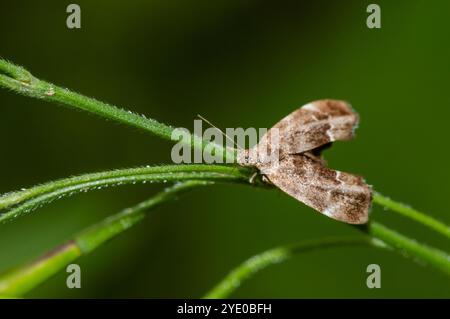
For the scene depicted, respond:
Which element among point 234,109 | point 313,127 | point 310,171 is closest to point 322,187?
point 310,171

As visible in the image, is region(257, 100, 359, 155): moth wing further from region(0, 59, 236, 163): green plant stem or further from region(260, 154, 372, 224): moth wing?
region(0, 59, 236, 163): green plant stem

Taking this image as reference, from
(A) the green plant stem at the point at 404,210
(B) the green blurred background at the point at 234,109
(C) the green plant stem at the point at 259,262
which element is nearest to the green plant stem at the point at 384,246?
(C) the green plant stem at the point at 259,262

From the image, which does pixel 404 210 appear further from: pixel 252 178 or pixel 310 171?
pixel 252 178

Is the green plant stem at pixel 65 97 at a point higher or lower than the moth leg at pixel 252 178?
higher

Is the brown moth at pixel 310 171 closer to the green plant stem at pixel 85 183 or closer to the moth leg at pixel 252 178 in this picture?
the moth leg at pixel 252 178

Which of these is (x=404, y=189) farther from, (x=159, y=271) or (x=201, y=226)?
(x=159, y=271)

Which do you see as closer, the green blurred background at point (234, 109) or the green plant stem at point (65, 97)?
the green plant stem at point (65, 97)
